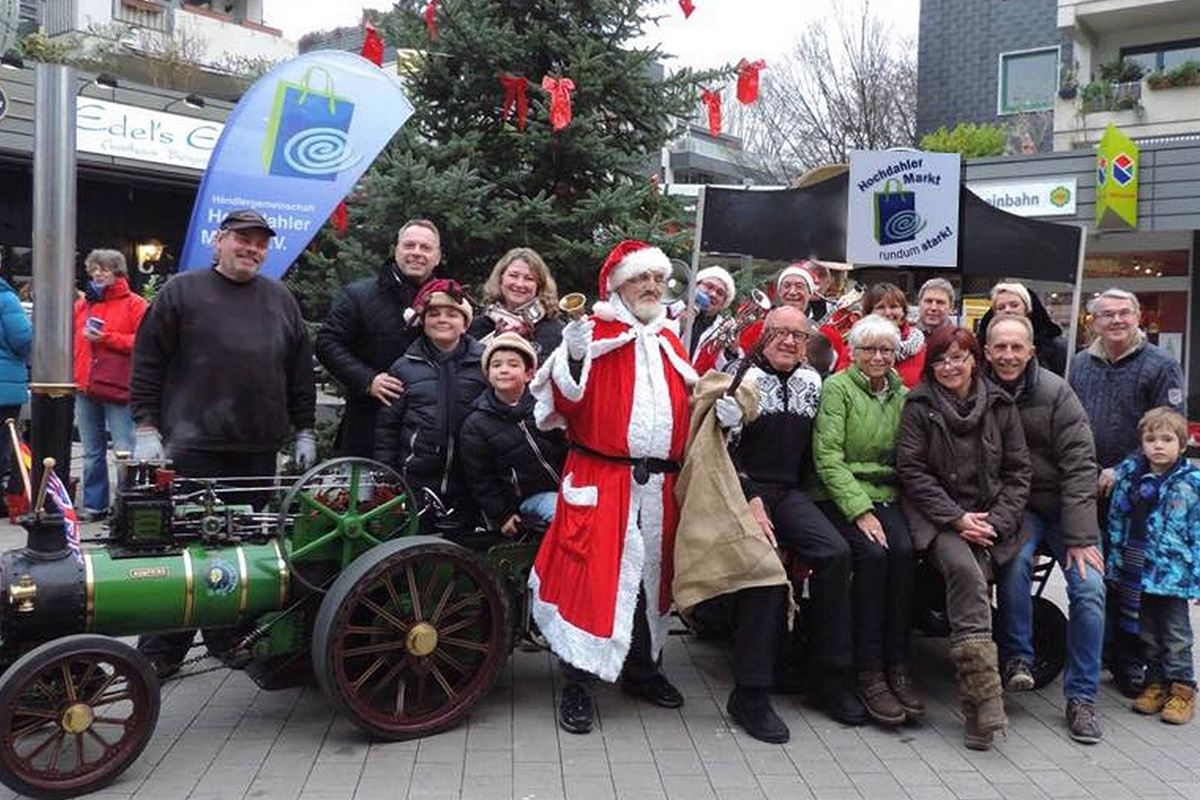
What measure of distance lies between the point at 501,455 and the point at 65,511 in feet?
5.40

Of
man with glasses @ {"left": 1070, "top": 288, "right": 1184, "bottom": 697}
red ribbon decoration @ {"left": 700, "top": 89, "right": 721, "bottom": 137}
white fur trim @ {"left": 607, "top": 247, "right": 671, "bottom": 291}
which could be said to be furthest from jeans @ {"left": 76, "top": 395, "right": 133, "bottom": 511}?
man with glasses @ {"left": 1070, "top": 288, "right": 1184, "bottom": 697}

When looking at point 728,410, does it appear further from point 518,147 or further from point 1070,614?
point 518,147

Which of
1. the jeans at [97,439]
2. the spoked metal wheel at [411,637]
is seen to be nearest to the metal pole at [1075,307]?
the spoked metal wheel at [411,637]

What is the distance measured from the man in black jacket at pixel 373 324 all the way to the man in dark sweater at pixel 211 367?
0.52m

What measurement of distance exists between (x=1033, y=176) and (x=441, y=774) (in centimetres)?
1539

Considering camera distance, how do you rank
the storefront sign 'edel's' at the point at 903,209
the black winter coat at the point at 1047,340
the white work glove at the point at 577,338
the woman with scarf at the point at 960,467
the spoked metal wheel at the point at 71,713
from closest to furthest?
1. the spoked metal wheel at the point at 71,713
2. the white work glove at the point at 577,338
3. the woman with scarf at the point at 960,467
4. the black winter coat at the point at 1047,340
5. the storefront sign 'edel's' at the point at 903,209

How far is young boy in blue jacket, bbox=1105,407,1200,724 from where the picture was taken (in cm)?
464

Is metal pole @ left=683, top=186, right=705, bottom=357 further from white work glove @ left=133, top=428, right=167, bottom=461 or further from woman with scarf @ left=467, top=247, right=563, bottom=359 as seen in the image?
white work glove @ left=133, top=428, right=167, bottom=461

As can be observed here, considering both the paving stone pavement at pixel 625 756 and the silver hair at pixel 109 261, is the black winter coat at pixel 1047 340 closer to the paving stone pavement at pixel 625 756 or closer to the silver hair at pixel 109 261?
the paving stone pavement at pixel 625 756

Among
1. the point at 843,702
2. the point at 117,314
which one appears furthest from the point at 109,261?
the point at 843,702

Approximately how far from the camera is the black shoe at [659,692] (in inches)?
185

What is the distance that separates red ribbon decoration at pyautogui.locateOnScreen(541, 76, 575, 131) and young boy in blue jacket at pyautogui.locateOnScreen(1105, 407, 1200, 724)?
12.8ft

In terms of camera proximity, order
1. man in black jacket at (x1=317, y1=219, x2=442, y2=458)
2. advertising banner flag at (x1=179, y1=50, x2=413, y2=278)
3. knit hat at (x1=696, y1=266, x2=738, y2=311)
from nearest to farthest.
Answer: man in black jacket at (x1=317, y1=219, x2=442, y2=458) < knit hat at (x1=696, y1=266, x2=738, y2=311) < advertising banner flag at (x1=179, y1=50, x2=413, y2=278)

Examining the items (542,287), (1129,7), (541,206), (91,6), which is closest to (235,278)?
(542,287)
